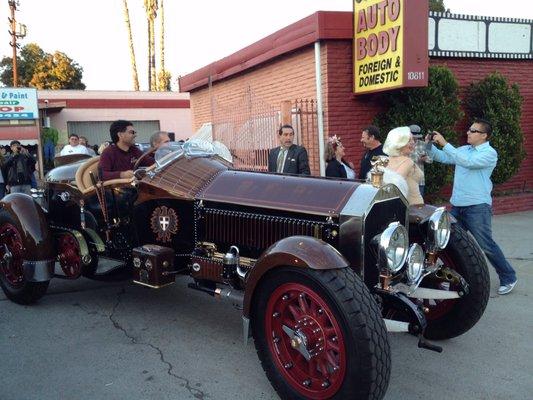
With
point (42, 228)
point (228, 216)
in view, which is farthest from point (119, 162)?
point (228, 216)

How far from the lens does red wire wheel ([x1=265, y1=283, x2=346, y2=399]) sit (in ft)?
8.63

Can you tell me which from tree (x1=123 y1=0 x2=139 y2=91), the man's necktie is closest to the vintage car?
the man's necktie

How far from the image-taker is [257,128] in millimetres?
10023

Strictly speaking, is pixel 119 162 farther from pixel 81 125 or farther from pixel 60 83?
pixel 60 83

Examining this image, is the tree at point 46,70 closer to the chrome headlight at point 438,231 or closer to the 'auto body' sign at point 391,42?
the 'auto body' sign at point 391,42

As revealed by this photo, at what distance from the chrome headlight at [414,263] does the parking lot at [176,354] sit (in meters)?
0.70

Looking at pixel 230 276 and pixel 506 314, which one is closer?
pixel 230 276

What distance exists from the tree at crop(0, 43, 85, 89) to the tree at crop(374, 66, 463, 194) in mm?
34009

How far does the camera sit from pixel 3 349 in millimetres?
3744

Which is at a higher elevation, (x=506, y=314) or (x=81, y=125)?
(x=81, y=125)

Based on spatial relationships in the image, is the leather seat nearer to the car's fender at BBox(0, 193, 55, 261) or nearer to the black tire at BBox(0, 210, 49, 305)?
the car's fender at BBox(0, 193, 55, 261)

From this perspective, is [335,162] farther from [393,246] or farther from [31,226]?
[31,226]

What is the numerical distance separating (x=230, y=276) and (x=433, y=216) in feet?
4.68

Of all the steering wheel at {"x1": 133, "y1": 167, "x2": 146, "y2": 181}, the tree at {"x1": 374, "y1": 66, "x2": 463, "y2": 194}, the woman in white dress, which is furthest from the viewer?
the tree at {"x1": 374, "y1": 66, "x2": 463, "y2": 194}
